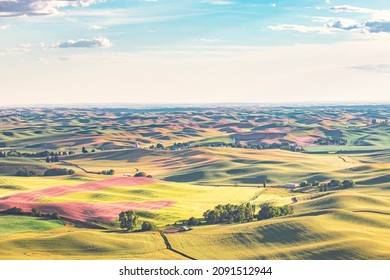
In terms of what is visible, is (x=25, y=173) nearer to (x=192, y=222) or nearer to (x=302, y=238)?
(x=192, y=222)

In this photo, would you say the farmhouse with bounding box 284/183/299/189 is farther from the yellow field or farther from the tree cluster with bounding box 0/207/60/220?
the tree cluster with bounding box 0/207/60/220

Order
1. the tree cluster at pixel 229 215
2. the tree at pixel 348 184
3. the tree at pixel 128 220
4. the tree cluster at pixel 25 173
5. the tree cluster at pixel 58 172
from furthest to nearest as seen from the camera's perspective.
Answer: the tree cluster at pixel 58 172 < the tree cluster at pixel 25 173 < the tree at pixel 348 184 < the tree cluster at pixel 229 215 < the tree at pixel 128 220

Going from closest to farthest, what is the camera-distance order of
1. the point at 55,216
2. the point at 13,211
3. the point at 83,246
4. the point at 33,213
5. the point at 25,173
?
the point at 83,246 < the point at 55,216 < the point at 33,213 < the point at 13,211 < the point at 25,173

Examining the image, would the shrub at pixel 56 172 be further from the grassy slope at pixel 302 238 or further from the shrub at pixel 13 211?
Result: the grassy slope at pixel 302 238

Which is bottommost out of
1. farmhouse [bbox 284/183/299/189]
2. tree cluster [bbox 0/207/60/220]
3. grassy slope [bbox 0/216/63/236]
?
farmhouse [bbox 284/183/299/189]

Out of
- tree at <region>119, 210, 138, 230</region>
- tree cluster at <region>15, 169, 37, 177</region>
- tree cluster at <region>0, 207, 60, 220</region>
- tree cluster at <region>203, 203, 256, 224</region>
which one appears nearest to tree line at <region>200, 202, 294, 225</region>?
tree cluster at <region>203, 203, 256, 224</region>

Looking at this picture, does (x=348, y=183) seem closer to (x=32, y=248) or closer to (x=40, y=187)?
(x=40, y=187)

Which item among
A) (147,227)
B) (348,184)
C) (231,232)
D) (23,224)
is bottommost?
(348,184)

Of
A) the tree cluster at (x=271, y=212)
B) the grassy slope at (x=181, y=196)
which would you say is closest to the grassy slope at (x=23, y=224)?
the grassy slope at (x=181, y=196)

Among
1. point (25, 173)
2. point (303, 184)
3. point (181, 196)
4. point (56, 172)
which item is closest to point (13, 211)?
point (181, 196)

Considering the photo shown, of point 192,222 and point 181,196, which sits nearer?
point 192,222

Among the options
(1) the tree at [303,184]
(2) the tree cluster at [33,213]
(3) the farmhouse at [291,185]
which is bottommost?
(3) the farmhouse at [291,185]

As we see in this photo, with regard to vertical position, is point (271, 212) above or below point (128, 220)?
below

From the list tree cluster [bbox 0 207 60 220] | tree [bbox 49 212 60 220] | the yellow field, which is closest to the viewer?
A: the yellow field
